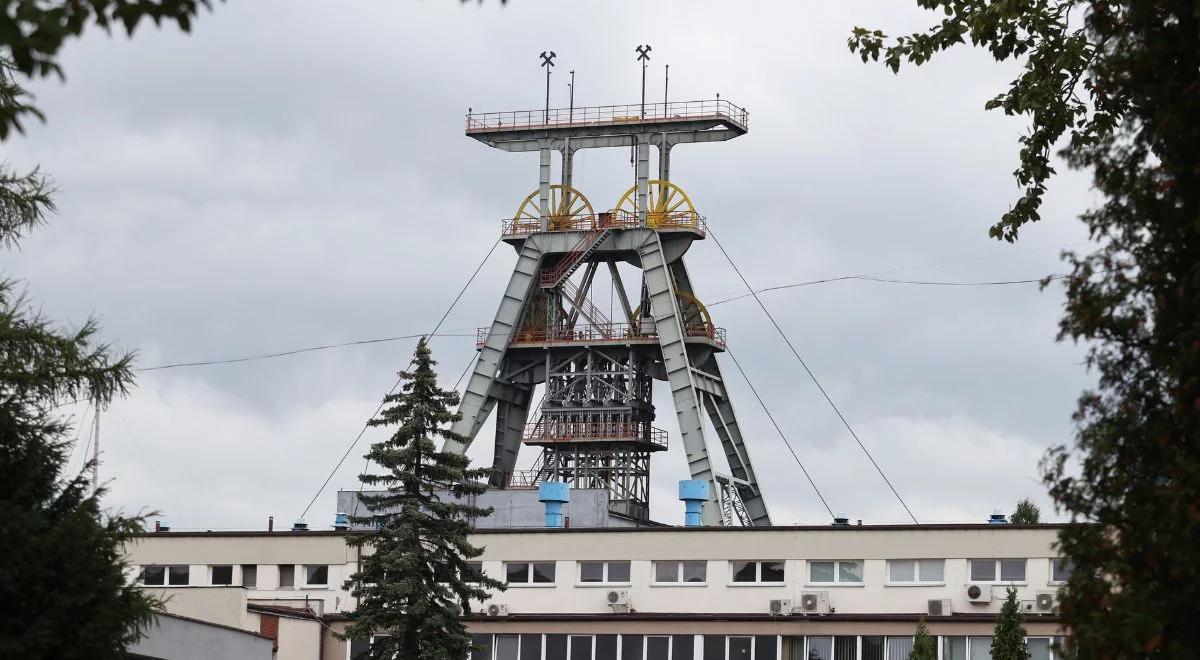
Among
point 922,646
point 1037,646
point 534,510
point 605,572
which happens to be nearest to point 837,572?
point 1037,646

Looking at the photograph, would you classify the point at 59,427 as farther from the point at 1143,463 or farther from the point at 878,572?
the point at 878,572

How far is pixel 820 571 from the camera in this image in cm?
5656

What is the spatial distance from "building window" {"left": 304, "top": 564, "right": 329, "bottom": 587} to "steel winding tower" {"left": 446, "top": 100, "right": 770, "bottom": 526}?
14.1 metres

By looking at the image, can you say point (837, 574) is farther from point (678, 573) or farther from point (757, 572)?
point (678, 573)

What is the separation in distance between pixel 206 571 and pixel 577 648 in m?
13.4

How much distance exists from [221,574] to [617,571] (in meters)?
13.3

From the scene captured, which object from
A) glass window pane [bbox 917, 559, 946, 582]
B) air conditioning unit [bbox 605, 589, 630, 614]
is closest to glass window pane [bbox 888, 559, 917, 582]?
glass window pane [bbox 917, 559, 946, 582]

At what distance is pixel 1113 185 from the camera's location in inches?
663

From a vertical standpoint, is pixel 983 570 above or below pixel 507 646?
above

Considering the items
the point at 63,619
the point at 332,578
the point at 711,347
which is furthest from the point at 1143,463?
the point at 711,347

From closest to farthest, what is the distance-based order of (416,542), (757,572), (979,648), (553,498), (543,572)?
(416,542) → (979,648) → (757,572) → (543,572) → (553,498)

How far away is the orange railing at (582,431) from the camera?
7444 cm

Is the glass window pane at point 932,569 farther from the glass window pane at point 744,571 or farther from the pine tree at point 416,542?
the pine tree at point 416,542

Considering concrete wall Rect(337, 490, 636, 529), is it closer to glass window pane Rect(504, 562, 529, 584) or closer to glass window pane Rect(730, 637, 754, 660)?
glass window pane Rect(504, 562, 529, 584)
